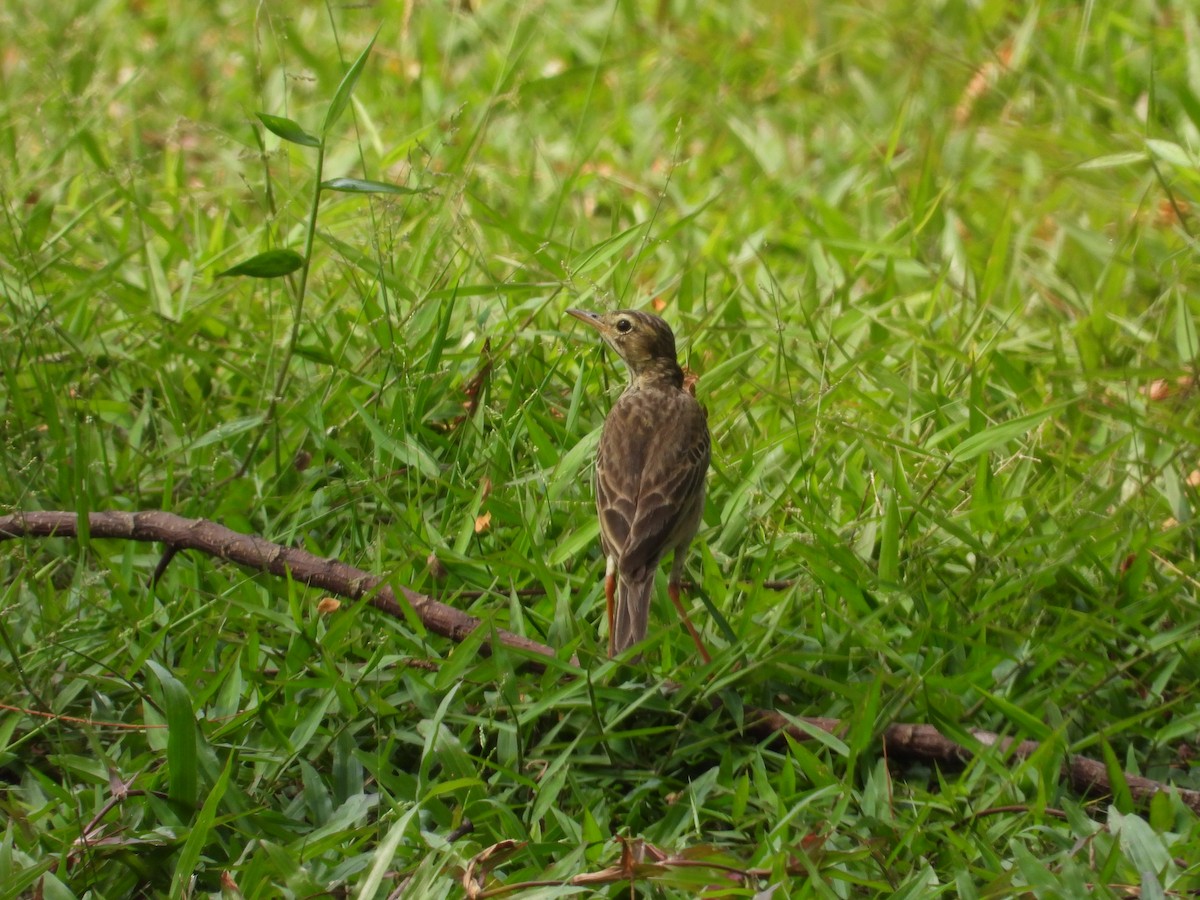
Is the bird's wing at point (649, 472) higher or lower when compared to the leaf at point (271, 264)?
lower

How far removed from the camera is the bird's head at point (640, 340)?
521 centimetres

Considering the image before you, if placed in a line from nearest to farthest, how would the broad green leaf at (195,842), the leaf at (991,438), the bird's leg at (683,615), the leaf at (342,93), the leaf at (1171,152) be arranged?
the broad green leaf at (195,842), the bird's leg at (683,615), the leaf at (342,93), the leaf at (991,438), the leaf at (1171,152)

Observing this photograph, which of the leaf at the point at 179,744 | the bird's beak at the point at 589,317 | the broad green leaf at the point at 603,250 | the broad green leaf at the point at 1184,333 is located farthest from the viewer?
the broad green leaf at the point at 1184,333

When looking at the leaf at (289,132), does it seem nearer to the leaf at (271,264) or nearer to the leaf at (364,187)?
the leaf at (364,187)

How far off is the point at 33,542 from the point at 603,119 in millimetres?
4403

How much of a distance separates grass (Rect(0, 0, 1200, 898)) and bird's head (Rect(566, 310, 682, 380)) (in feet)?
0.72

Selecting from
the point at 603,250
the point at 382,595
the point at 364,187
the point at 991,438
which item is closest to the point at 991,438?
the point at 991,438

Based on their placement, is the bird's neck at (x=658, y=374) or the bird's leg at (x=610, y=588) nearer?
the bird's leg at (x=610, y=588)

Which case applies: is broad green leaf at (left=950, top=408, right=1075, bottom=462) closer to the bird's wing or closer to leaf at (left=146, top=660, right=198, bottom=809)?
the bird's wing

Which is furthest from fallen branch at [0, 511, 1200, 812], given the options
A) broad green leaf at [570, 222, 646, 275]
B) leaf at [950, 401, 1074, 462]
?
broad green leaf at [570, 222, 646, 275]

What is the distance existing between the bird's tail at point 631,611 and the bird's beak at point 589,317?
122cm

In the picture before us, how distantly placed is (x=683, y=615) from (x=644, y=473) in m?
0.44

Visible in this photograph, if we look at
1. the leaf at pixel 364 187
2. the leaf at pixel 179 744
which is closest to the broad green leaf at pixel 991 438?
the leaf at pixel 364 187

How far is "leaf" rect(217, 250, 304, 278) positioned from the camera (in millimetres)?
4832
